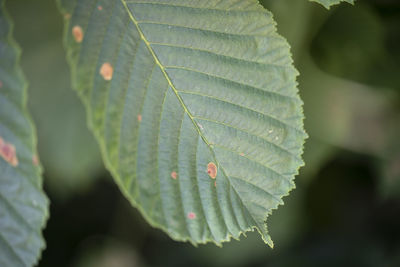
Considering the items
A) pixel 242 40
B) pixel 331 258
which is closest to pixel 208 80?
pixel 242 40

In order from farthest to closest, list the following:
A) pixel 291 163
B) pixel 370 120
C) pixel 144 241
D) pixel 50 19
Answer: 1. pixel 144 241
2. pixel 370 120
3. pixel 50 19
4. pixel 291 163

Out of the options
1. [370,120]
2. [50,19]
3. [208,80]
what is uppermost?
[208,80]

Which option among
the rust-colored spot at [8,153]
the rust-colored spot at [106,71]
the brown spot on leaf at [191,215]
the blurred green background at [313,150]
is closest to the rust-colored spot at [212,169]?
the brown spot on leaf at [191,215]

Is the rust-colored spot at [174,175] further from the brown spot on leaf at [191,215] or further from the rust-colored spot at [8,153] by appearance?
the rust-colored spot at [8,153]

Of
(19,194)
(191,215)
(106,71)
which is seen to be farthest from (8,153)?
(191,215)

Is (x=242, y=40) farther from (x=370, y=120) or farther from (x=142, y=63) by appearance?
(x=370, y=120)

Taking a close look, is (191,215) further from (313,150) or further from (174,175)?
(313,150)

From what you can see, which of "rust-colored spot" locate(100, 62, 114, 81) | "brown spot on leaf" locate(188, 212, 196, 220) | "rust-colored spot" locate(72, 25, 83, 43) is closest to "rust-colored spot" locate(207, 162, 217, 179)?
"brown spot on leaf" locate(188, 212, 196, 220)

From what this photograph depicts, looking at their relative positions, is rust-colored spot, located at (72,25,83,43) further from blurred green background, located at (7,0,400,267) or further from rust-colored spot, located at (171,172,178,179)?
blurred green background, located at (7,0,400,267)
